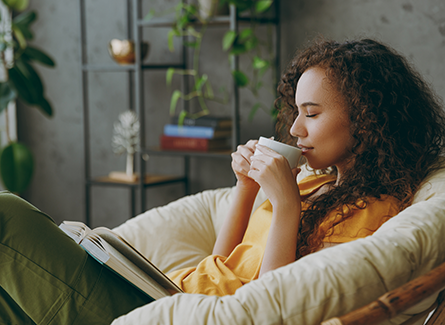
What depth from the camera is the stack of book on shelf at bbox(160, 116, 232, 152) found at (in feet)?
7.84

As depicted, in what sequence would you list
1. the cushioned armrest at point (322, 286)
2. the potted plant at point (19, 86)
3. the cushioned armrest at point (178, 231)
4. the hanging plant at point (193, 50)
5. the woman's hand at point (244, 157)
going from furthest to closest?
1. the potted plant at point (19, 86)
2. the hanging plant at point (193, 50)
3. the cushioned armrest at point (178, 231)
4. the woman's hand at point (244, 157)
5. the cushioned armrest at point (322, 286)

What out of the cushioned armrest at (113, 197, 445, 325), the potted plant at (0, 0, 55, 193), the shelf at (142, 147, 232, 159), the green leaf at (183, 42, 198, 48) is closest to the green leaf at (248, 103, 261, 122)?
the shelf at (142, 147, 232, 159)

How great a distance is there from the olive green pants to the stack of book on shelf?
1.39 meters

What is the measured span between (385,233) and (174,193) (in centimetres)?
207

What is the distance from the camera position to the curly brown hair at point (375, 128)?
108 cm

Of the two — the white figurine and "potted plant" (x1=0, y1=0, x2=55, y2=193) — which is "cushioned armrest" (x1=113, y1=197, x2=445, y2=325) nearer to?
the white figurine

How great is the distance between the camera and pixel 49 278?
102 cm

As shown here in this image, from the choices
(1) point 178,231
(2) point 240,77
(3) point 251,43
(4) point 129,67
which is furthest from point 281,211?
(4) point 129,67

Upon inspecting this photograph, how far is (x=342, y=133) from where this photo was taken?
3.63ft

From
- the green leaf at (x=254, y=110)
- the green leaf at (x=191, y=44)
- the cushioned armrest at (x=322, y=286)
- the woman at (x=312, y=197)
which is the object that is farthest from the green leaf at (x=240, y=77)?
the cushioned armrest at (x=322, y=286)

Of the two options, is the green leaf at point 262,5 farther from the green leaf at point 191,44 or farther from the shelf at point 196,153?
the shelf at point 196,153

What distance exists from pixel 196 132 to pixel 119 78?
76 centimetres

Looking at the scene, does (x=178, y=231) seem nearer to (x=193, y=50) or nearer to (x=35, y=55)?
(x=193, y=50)

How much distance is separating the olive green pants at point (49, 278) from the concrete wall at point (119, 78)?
1.56 meters
